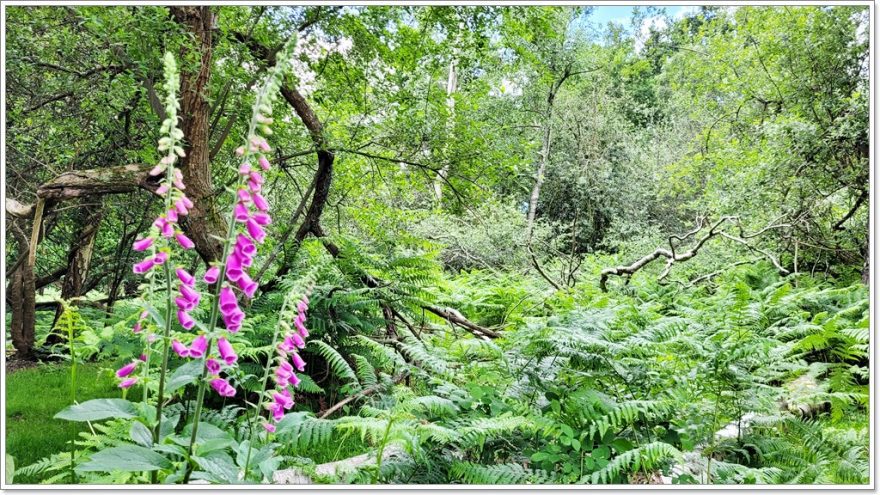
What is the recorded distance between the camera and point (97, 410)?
1.06 meters

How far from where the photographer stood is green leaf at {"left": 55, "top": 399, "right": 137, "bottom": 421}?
1028mm

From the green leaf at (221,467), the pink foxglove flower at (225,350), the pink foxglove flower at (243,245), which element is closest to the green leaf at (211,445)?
the green leaf at (221,467)

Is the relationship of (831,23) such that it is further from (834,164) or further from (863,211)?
(863,211)

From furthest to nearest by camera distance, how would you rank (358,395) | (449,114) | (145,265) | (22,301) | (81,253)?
(449,114), (81,253), (22,301), (358,395), (145,265)

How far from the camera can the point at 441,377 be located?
2.17 m

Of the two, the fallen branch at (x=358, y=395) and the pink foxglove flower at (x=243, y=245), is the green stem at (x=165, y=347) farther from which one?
the fallen branch at (x=358, y=395)

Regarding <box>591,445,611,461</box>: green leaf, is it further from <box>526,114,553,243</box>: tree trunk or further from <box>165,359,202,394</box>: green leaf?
<box>526,114,553,243</box>: tree trunk

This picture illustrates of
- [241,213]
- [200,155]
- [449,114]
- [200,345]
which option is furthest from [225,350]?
[449,114]

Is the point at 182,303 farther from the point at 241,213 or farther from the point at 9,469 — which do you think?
the point at 9,469

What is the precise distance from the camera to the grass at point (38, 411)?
6.41 ft

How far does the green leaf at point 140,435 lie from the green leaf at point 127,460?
1.0 inches

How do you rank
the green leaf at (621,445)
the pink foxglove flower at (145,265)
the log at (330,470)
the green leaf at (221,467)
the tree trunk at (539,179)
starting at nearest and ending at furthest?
the pink foxglove flower at (145,265) < the green leaf at (221,467) < the log at (330,470) < the green leaf at (621,445) < the tree trunk at (539,179)

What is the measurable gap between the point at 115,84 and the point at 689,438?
2641 mm

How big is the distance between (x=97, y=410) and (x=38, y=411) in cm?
134
